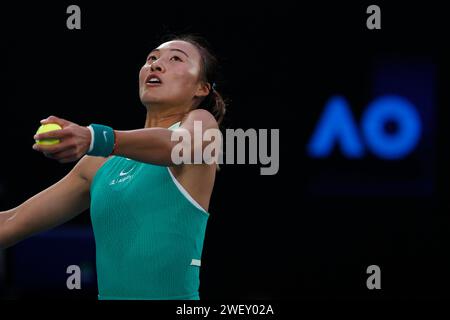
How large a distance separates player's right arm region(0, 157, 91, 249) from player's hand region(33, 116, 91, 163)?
0.87 meters

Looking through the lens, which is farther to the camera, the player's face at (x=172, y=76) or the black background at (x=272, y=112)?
the black background at (x=272, y=112)

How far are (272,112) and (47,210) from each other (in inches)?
104

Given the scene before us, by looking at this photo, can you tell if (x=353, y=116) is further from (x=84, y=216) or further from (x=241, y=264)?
(x=84, y=216)

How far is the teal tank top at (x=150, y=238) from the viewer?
2.71m

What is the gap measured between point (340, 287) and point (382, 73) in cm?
150

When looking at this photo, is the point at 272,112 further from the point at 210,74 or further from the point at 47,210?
the point at 47,210

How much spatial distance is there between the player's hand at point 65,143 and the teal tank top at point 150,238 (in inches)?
22.9

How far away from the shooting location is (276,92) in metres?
5.38

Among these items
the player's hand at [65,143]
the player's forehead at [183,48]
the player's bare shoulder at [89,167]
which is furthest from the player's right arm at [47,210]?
the player's hand at [65,143]

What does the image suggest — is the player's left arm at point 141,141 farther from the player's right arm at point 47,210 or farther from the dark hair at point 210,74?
the player's right arm at point 47,210

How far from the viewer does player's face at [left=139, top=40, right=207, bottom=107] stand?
2.98 meters

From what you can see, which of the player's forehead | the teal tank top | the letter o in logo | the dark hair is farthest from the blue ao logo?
the teal tank top

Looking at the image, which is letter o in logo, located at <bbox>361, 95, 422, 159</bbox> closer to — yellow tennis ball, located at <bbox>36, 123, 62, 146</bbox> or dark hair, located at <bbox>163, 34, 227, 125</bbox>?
dark hair, located at <bbox>163, 34, 227, 125</bbox>

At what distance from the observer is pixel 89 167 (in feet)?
9.95
